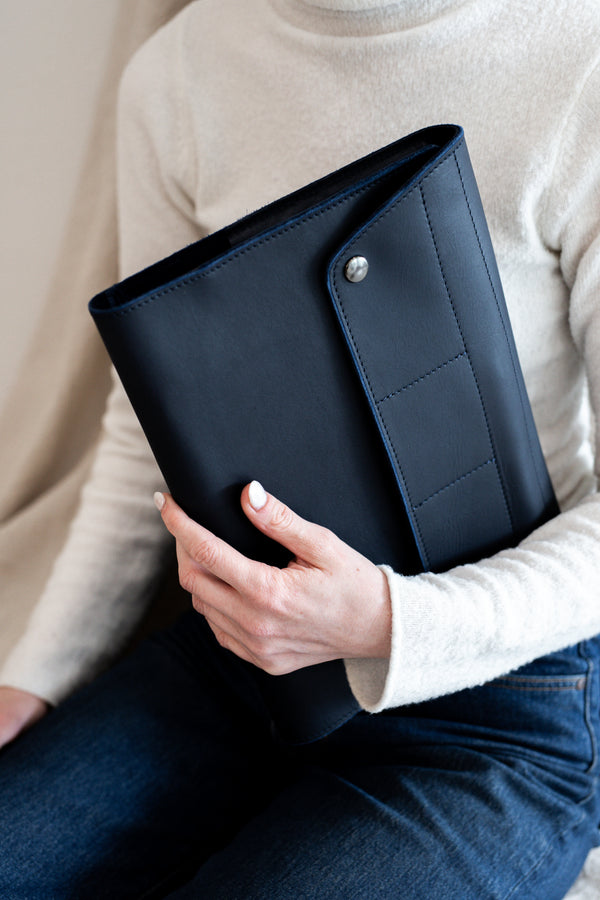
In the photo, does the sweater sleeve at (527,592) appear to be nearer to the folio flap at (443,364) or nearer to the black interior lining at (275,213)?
the folio flap at (443,364)

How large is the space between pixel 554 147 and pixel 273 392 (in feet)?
1.06

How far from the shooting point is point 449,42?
666mm

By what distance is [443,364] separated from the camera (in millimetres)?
607

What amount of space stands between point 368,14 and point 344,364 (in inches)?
13.5

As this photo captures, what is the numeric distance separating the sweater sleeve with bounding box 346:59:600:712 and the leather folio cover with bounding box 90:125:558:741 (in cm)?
5

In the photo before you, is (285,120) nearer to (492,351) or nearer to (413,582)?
(492,351)

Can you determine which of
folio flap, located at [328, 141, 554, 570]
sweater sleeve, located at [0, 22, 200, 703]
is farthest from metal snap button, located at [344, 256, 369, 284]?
sweater sleeve, located at [0, 22, 200, 703]

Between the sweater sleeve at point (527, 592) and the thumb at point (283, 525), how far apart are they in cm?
7

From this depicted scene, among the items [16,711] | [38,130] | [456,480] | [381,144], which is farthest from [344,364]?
[38,130]

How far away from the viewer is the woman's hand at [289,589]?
1.87 ft

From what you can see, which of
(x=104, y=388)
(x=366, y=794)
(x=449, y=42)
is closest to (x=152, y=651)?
(x=366, y=794)

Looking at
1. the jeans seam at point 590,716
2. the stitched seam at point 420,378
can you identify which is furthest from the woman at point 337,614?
the stitched seam at point 420,378

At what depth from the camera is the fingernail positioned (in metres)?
0.57

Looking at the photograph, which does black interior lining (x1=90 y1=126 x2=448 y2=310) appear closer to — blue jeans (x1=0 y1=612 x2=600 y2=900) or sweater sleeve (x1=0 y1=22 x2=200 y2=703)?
sweater sleeve (x1=0 y1=22 x2=200 y2=703)
